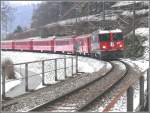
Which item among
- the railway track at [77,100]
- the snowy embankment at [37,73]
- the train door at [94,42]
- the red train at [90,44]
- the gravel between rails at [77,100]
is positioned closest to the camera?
the railway track at [77,100]

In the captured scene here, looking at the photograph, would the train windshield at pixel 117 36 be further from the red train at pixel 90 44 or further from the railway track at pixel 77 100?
the railway track at pixel 77 100

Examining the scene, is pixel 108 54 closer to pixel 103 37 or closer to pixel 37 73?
pixel 103 37

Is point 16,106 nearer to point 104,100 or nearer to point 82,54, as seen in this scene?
point 104,100

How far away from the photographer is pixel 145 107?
11.1m

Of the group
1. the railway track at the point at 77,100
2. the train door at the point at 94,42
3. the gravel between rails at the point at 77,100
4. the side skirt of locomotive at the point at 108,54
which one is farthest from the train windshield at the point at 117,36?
the gravel between rails at the point at 77,100

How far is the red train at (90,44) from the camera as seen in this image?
4034cm

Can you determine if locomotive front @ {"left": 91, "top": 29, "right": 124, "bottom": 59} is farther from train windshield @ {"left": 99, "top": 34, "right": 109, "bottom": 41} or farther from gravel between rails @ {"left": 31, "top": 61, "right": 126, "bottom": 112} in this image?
gravel between rails @ {"left": 31, "top": 61, "right": 126, "bottom": 112}

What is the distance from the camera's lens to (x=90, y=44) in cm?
4400

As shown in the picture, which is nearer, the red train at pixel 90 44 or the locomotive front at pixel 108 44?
the locomotive front at pixel 108 44

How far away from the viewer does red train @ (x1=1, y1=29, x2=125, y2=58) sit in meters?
40.3

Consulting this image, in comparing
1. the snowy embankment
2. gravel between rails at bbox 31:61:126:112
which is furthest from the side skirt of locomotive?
gravel between rails at bbox 31:61:126:112

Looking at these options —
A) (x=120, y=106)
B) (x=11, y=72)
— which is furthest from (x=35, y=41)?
(x=120, y=106)

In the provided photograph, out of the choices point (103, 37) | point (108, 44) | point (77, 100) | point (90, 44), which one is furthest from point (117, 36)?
point (77, 100)

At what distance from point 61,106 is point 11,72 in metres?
16.0
